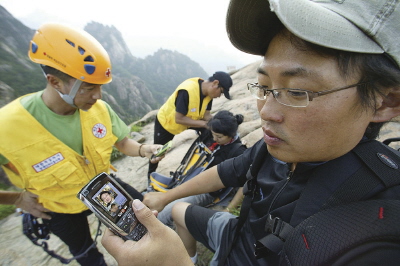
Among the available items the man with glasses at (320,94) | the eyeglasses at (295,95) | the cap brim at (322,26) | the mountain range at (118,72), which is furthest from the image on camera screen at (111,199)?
the mountain range at (118,72)

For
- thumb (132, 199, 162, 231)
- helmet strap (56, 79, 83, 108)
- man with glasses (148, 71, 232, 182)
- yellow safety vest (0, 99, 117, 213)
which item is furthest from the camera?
man with glasses (148, 71, 232, 182)

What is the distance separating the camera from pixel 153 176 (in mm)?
3961

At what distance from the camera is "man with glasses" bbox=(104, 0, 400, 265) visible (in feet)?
2.88

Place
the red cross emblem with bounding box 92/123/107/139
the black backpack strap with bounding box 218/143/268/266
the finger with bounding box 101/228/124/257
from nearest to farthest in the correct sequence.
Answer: the finger with bounding box 101/228/124/257 → the black backpack strap with bounding box 218/143/268/266 → the red cross emblem with bounding box 92/123/107/139

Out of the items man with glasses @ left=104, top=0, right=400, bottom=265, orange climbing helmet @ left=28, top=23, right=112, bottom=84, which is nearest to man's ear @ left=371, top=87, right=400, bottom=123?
man with glasses @ left=104, top=0, right=400, bottom=265

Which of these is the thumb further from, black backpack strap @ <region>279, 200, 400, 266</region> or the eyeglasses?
the eyeglasses

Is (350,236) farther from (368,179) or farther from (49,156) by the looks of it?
(49,156)

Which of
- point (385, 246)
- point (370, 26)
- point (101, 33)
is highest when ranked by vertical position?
point (370, 26)

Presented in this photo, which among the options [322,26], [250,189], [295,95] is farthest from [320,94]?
[250,189]

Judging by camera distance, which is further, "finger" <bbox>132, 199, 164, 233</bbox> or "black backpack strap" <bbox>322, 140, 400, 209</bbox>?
"finger" <bbox>132, 199, 164, 233</bbox>

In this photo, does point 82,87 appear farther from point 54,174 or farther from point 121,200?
point 121,200

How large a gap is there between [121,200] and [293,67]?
1.65m

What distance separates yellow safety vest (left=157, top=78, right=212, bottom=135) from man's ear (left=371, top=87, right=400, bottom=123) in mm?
4115

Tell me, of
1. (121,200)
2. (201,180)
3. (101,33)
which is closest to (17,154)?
(121,200)
